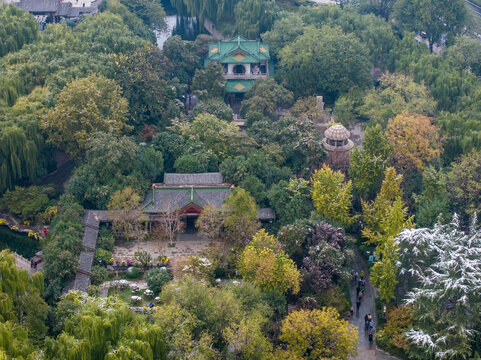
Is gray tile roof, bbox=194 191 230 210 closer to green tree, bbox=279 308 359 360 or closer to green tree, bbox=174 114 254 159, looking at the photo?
green tree, bbox=174 114 254 159

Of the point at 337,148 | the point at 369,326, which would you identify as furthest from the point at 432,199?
the point at 369,326

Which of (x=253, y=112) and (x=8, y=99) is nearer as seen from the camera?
(x=8, y=99)

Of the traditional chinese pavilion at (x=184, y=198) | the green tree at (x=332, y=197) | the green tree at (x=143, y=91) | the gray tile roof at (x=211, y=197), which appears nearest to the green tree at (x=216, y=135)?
the green tree at (x=143, y=91)

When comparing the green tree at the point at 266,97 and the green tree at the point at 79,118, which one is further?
the green tree at the point at 266,97

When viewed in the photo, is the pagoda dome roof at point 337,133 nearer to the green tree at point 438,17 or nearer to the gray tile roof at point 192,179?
the gray tile roof at point 192,179

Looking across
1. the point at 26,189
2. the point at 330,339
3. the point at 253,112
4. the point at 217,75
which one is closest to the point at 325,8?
the point at 217,75

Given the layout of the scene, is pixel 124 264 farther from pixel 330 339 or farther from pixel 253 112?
pixel 253 112
